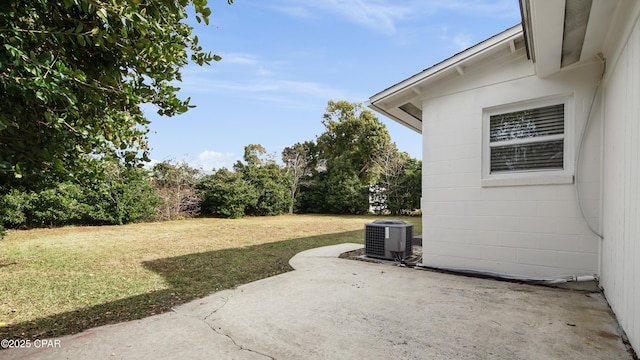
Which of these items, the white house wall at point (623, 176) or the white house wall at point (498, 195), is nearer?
the white house wall at point (623, 176)

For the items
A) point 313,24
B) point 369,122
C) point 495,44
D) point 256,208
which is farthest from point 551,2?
point 369,122

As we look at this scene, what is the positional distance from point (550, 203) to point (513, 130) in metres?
1.18

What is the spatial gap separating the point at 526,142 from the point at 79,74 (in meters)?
5.22

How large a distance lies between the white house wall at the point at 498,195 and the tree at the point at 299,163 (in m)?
15.7

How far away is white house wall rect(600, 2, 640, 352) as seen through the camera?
2.37 metres

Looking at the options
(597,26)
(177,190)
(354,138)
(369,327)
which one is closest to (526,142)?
(597,26)

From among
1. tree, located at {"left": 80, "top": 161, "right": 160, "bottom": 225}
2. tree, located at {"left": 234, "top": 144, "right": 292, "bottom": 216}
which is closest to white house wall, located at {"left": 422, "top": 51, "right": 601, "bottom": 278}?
tree, located at {"left": 80, "top": 161, "right": 160, "bottom": 225}

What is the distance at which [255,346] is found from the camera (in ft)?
8.09

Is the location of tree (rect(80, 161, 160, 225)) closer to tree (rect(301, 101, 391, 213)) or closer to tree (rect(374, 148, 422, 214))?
tree (rect(301, 101, 391, 213))

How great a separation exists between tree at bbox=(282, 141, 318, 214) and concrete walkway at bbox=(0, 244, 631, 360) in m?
16.7

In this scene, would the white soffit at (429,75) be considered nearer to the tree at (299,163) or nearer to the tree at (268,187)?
the tree at (268,187)

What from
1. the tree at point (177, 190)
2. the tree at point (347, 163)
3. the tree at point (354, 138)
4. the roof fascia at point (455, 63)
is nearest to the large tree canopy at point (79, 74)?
the roof fascia at point (455, 63)

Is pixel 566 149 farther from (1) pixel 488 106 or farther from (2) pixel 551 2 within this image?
(2) pixel 551 2

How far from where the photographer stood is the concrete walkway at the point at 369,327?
93.2 inches
